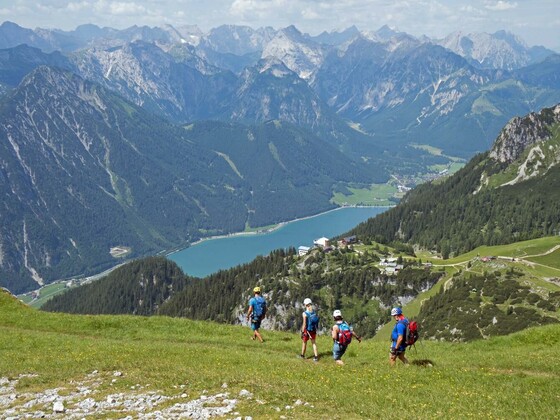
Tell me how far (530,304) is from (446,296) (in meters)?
27.0

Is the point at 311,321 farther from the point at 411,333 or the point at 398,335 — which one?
the point at 411,333

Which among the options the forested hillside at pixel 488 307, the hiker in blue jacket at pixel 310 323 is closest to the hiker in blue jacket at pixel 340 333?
the hiker in blue jacket at pixel 310 323

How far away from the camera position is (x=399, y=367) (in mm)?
36188

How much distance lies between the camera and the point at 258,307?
45.2m

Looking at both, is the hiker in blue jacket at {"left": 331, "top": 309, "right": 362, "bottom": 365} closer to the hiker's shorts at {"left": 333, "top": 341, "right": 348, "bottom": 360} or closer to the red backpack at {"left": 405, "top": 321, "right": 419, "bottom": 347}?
the hiker's shorts at {"left": 333, "top": 341, "right": 348, "bottom": 360}

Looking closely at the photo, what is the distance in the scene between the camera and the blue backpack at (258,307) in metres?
45.1

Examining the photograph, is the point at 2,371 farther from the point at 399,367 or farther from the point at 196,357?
the point at 399,367

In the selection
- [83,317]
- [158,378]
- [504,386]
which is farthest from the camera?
[83,317]

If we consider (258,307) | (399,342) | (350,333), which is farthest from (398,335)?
(258,307)

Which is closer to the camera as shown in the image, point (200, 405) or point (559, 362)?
point (200, 405)

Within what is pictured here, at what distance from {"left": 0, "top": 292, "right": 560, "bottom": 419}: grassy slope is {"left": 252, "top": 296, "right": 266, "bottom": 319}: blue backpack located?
2.92 m

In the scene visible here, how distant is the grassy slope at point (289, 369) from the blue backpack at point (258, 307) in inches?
115

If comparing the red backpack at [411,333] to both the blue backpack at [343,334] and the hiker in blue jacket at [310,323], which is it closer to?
the blue backpack at [343,334]

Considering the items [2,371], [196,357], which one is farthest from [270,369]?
[2,371]
